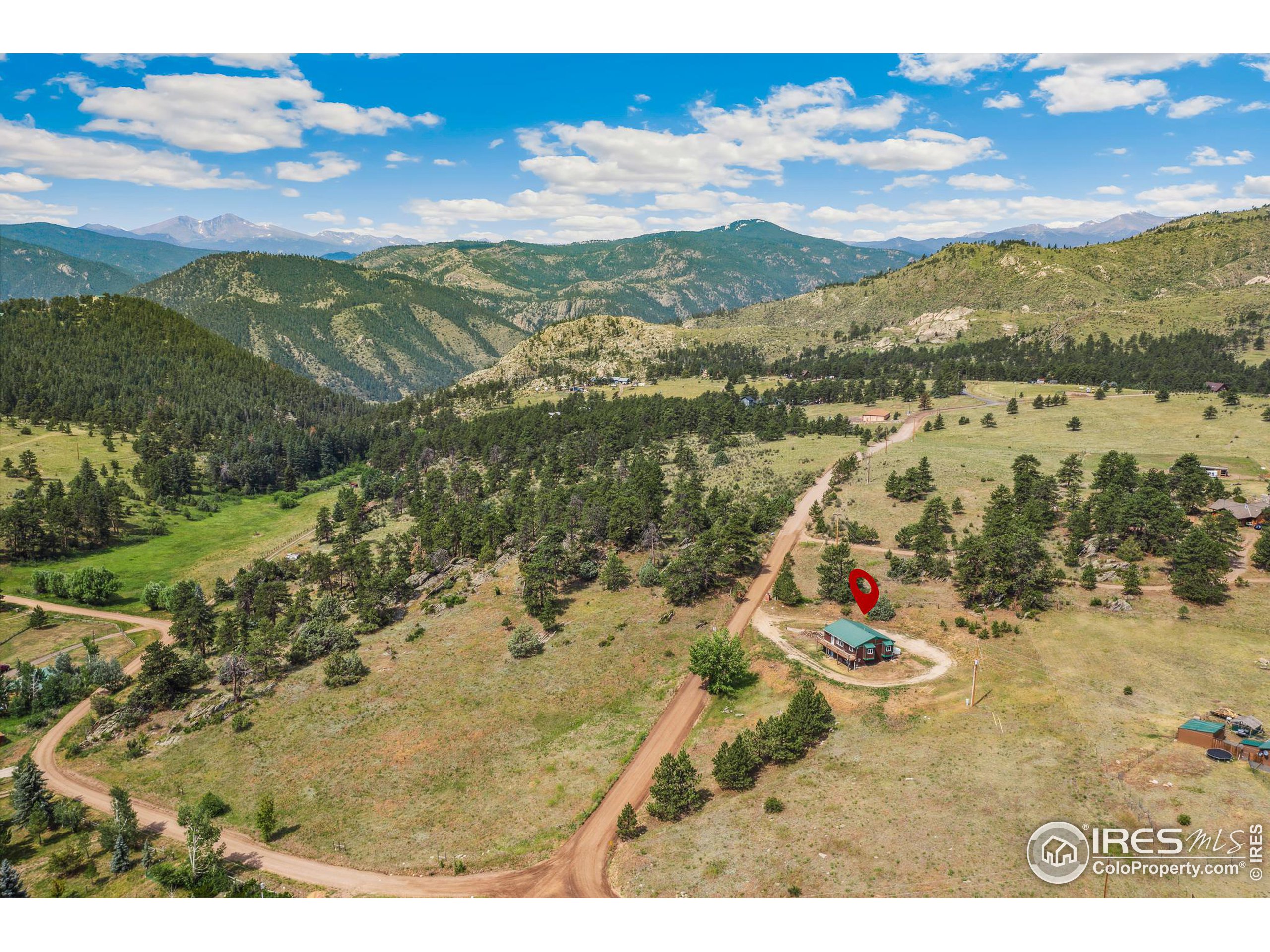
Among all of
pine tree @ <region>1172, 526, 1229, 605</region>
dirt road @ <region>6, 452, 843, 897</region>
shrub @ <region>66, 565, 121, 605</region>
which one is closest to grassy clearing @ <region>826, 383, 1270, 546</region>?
pine tree @ <region>1172, 526, 1229, 605</region>

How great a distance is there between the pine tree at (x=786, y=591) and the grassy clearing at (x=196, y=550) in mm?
122722

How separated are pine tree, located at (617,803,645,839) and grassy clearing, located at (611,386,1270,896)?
104cm

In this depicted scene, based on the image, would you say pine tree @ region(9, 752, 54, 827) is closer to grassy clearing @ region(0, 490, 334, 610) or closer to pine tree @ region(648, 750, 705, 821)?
pine tree @ region(648, 750, 705, 821)

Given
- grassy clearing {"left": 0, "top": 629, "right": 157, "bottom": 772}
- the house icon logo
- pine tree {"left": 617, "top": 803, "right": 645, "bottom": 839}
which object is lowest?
grassy clearing {"left": 0, "top": 629, "right": 157, "bottom": 772}

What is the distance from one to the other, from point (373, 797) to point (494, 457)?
457ft

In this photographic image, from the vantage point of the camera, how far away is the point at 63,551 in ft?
473

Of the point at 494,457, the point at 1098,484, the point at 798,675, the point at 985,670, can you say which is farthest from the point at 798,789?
the point at 494,457

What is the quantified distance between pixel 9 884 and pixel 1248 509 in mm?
151187

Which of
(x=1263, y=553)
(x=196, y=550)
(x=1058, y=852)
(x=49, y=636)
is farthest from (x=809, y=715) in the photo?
(x=196, y=550)

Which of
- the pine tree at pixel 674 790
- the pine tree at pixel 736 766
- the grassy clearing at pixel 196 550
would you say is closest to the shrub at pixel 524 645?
the pine tree at pixel 674 790

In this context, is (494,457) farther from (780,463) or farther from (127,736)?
(127,736)

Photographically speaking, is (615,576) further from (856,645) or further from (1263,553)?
(1263,553)

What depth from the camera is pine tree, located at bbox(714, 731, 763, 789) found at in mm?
51875

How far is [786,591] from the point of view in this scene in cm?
8750
